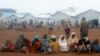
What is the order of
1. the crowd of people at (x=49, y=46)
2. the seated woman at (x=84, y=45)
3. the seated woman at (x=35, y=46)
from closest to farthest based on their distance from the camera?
the seated woman at (x=84, y=45) → the crowd of people at (x=49, y=46) → the seated woman at (x=35, y=46)

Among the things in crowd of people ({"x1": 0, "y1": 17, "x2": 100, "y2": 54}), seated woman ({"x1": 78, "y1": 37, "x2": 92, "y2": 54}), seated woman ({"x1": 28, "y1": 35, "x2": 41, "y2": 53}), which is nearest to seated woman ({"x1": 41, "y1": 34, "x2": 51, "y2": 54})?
crowd of people ({"x1": 0, "y1": 17, "x2": 100, "y2": 54})

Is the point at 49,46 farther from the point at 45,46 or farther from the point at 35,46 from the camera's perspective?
the point at 35,46

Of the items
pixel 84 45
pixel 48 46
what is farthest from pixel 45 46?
pixel 84 45

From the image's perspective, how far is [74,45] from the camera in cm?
1360

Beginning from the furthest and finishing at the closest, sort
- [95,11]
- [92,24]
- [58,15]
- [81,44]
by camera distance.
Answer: [58,15], [95,11], [92,24], [81,44]

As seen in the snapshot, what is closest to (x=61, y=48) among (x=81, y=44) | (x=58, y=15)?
(x=81, y=44)

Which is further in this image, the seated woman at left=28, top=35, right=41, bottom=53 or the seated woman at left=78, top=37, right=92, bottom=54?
the seated woman at left=28, top=35, right=41, bottom=53

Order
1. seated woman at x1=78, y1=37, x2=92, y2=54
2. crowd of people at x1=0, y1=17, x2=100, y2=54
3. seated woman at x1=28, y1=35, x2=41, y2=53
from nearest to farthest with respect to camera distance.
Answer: seated woman at x1=78, y1=37, x2=92, y2=54
crowd of people at x1=0, y1=17, x2=100, y2=54
seated woman at x1=28, y1=35, x2=41, y2=53

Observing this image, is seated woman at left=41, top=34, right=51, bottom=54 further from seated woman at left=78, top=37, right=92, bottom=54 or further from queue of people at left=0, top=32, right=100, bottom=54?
seated woman at left=78, top=37, right=92, bottom=54

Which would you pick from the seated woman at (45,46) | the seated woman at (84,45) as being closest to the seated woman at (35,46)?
the seated woman at (45,46)

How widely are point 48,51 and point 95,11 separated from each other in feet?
137

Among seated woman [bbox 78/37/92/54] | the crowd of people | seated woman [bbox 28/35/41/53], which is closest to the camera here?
seated woman [bbox 78/37/92/54]

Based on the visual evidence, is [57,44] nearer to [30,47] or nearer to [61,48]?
[61,48]

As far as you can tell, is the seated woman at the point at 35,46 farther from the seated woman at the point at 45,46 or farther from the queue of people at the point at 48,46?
the seated woman at the point at 45,46
